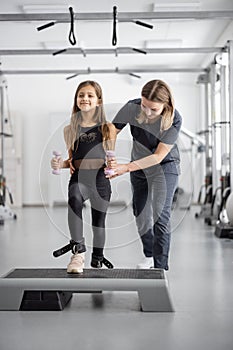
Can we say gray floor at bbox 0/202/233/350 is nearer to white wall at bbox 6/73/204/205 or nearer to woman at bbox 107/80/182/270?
woman at bbox 107/80/182/270

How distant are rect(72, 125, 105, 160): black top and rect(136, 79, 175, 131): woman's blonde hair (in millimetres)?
338

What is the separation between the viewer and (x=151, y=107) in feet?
10.9

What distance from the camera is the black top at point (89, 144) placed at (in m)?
3.15

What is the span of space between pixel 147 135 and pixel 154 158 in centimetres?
24

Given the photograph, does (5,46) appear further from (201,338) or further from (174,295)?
(201,338)

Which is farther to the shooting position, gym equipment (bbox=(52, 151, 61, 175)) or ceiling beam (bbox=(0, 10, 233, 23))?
ceiling beam (bbox=(0, 10, 233, 23))

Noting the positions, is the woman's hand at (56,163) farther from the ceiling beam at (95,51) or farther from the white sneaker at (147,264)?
the ceiling beam at (95,51)

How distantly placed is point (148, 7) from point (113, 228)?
4.72 metres

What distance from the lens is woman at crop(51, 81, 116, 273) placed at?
315cm

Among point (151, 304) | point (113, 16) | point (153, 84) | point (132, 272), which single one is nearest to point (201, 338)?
point (151, 304)

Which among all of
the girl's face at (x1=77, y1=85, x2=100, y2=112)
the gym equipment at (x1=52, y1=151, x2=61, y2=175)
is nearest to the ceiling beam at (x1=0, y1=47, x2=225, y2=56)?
the girl's face at (x1=77, y1=85, x2=100, y2=112)

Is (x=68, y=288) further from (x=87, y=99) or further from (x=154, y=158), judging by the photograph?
(x=87, y=99)

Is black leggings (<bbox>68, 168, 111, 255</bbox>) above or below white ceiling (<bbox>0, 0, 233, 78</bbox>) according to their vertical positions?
below

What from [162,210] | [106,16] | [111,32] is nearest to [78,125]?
[162,210]
